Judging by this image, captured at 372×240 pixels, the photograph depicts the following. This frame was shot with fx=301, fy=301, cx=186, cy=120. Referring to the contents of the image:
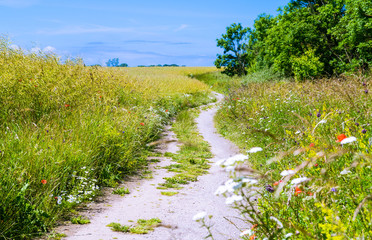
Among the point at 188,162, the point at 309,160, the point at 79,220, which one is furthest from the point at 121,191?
the point at 309,160

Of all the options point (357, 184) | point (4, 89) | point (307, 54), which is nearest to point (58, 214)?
point (357, 184)

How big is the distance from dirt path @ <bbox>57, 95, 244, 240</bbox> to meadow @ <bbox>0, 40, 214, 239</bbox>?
0.45 meters

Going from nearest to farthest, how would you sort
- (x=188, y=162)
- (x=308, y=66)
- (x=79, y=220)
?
(x=79, y=220) < (x=188, y=162) < (x=308, y=66)

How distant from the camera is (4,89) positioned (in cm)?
707

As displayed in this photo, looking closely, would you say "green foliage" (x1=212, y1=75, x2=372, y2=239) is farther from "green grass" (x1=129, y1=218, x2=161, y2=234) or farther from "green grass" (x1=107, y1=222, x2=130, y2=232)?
"green grass" (x1=107, y1=222, x2=130, y2=232)

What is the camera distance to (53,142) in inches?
198

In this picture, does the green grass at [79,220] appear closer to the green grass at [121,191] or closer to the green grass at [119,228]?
the green grass at [119,228]

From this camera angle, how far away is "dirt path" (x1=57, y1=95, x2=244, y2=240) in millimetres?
3863

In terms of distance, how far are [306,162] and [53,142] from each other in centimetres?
463

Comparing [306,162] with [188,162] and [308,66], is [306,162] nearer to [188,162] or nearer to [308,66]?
[188,162]

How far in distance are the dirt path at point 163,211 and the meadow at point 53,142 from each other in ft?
1.48

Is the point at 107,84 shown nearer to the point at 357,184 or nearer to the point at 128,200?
the point at 128,200

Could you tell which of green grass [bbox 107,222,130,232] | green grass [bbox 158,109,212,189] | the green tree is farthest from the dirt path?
the green tree

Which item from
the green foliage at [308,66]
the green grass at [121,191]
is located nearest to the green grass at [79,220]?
the green grass at [121,191]
